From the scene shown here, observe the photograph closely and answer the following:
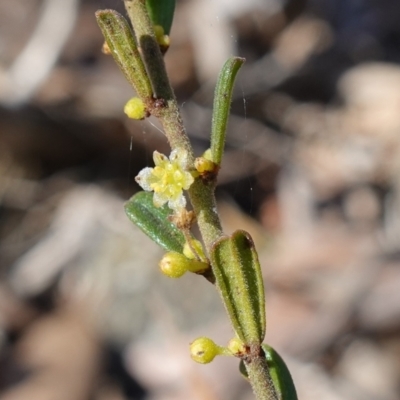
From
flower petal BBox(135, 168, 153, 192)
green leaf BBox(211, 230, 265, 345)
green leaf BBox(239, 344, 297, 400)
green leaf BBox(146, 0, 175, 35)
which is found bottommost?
green leaf BBox(239, 344, 297, 400)

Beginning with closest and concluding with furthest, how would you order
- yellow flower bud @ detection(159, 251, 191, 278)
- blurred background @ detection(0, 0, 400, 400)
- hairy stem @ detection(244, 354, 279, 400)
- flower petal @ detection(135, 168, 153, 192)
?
hairy stem @ detection(244, 354, 279, 400) → yellow flower bud @ detection(159, 251, 191, 278) → flower petal @ detection(135, 168, 153, 192) → blurred background @ detection(0, 0, 400, 400)

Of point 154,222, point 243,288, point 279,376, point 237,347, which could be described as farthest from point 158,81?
point 279,376

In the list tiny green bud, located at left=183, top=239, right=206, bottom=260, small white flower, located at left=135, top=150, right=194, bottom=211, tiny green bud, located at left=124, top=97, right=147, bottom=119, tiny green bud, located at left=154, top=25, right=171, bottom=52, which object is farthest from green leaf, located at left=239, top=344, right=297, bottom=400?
tiny green bud, located at left=154, top=25, right=171, bottom=52

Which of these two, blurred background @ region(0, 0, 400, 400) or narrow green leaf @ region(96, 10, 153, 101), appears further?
blurred background @ region(0, 0, 400, 400)

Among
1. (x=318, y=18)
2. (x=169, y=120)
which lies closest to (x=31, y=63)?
(x=318, y=18)

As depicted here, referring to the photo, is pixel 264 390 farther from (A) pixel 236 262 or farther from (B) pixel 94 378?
(B) pixel 94 378

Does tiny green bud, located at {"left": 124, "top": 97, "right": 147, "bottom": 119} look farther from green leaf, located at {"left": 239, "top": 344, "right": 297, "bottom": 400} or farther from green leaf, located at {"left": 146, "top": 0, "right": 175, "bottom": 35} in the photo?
green leaf, located at {"left": 239, "top": 344, "right": 297, "bottom": 400}
